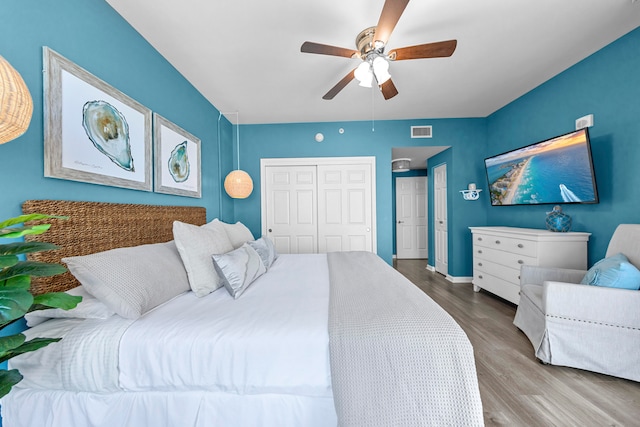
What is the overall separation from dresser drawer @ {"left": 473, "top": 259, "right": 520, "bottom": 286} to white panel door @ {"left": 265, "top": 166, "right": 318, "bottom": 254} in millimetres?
2355

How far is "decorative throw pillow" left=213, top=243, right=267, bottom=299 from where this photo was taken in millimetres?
1500

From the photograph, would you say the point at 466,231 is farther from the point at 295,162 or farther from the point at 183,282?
the point at 183,282

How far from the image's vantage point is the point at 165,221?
2.09 m

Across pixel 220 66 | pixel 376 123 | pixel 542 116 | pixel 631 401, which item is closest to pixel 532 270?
pixel 631 401

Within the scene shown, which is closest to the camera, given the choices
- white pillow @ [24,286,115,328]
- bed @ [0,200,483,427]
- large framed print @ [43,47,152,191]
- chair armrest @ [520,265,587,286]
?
bed @ [0,200,483,427]

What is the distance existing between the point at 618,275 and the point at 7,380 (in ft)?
10.4

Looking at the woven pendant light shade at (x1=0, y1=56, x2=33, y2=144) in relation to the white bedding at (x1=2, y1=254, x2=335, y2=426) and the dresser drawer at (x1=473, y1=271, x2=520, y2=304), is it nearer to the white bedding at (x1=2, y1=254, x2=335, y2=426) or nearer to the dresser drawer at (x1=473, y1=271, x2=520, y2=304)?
the white bedding at (x1=2, y1=254, x2=335, y2=426)

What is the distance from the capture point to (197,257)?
1.56 metres

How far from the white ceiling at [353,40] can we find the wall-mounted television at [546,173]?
81 cm

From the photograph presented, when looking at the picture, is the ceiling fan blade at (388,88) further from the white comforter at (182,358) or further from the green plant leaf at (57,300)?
the green plant leaf at (57,300)

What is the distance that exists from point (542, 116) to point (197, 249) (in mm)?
3944

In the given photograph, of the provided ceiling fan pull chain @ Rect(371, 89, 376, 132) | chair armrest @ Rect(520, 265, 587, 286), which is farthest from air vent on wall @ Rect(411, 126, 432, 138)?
chair armrest @ Rect(520, 265, 587, 286)

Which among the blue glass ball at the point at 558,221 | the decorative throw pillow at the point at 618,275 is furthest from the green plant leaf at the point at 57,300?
the blue glass ball at the point at 558,221

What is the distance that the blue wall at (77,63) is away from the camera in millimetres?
1139
